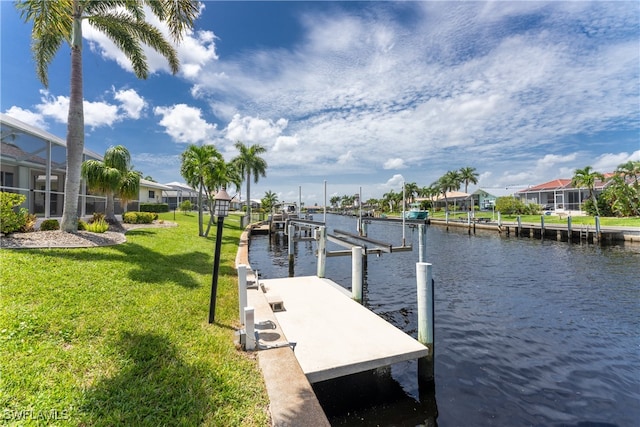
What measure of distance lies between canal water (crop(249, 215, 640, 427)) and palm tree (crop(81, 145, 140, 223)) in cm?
1105

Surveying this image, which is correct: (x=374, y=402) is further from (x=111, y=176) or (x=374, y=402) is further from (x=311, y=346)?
(x=111, y=176)

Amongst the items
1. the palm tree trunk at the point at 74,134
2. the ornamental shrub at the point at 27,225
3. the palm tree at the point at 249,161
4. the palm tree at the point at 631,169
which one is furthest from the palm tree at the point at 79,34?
the palm tree at the point at 631,169

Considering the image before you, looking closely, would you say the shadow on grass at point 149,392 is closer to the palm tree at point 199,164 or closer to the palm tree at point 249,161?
the palm tree at point 199,164

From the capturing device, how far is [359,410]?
511cm

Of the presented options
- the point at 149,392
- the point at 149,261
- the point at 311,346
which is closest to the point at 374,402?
the point at 311,346

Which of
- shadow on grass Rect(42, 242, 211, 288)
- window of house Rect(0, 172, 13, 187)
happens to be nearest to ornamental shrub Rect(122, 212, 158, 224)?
window of house Rect(0, 172, 13, 187)

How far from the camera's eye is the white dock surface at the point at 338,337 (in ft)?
16.1

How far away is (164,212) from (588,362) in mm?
37951

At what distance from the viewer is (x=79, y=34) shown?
37.5 feet

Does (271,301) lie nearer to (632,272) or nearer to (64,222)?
(64,222)

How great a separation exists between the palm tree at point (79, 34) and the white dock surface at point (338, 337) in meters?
9.19

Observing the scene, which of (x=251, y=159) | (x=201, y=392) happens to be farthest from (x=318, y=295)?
(x=251, y=159)

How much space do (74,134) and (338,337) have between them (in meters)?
12.3

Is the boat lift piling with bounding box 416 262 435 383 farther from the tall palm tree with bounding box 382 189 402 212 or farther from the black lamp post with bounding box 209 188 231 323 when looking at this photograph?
the tall palm tree with bounding box 382 189 402 212
